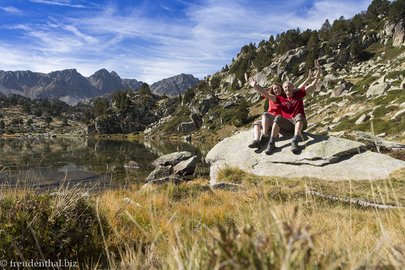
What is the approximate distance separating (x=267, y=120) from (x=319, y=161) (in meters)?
2.33

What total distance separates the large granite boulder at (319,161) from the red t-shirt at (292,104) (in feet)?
3.60

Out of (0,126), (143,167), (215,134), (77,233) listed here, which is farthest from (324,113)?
(0,126)

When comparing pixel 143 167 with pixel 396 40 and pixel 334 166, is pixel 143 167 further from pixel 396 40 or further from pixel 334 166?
pixel 396 40

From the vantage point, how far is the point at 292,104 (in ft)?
41.0

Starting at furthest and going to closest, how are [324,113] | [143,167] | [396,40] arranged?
[396,40] < [324,113] < [143,167]

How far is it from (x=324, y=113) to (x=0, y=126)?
484 feet

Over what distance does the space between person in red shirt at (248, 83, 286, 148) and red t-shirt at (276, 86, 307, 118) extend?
6.1 inches

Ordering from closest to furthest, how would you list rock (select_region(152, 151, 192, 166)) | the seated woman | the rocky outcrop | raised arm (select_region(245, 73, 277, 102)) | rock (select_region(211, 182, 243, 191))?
1. rock (select_region(211, 182, 243, 191))
2. raised arm (select_region(245, 73, 277, 102))
3. the seated woman
4. the rocky outcrop
5. rock (select_region(152, 151, 192, 166))

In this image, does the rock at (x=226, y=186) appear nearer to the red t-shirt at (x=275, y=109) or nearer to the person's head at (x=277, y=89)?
the red t-shirt at (x=275, y=109)

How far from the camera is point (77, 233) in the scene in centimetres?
428

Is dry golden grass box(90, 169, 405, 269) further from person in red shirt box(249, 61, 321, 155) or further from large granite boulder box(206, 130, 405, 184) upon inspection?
person in red shirt box(249, 61, 321, 155)

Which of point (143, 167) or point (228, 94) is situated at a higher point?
point (228, 94)

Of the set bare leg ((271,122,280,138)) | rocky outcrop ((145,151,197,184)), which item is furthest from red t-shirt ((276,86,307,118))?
rocky outcrop ((145,151,197,184))

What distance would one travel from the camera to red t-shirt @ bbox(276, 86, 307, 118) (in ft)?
40.3
